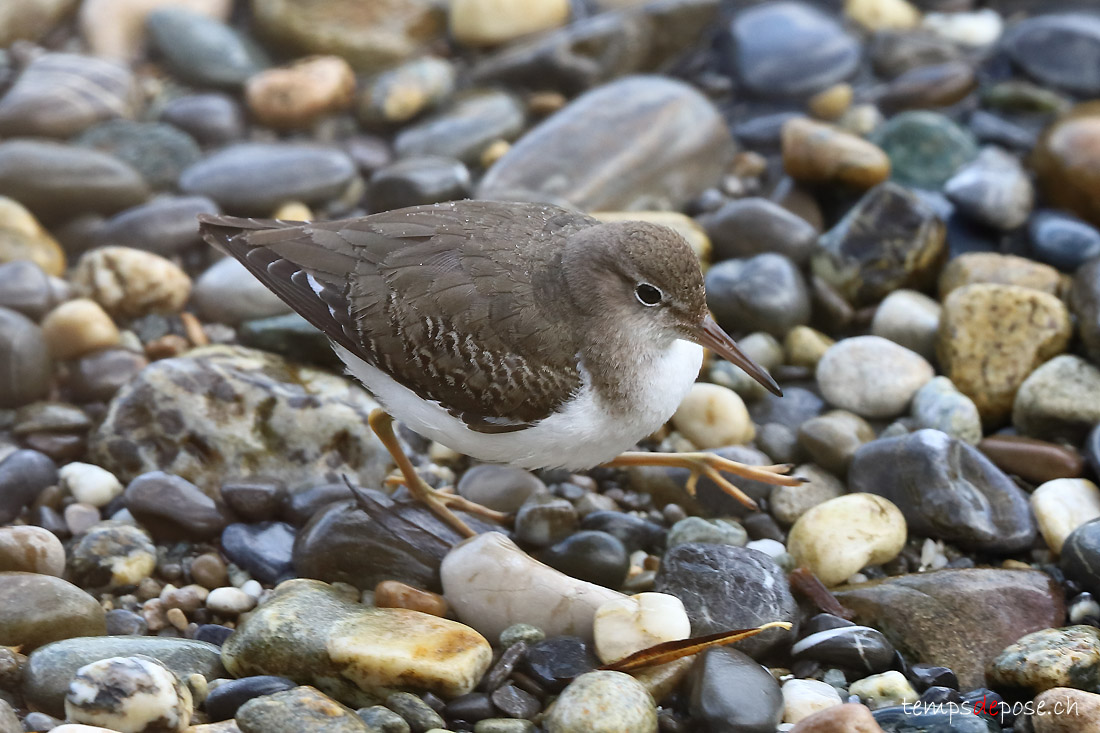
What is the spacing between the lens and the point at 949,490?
487cm

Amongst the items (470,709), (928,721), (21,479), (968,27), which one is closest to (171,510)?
(21,479)

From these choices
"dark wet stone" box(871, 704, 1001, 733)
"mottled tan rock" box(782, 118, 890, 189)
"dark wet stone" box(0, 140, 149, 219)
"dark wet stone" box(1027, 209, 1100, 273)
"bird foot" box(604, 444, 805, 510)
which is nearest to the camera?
"dark wet stone" box(871, 704, 1001, 733)

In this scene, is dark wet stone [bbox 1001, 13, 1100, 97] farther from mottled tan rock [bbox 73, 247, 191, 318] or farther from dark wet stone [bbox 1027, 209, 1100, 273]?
→ mottled tan rock [bbox 73, 247, 191, 318]

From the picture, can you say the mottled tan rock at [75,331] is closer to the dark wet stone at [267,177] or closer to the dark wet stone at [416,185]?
the dark wet stone at [267,177]

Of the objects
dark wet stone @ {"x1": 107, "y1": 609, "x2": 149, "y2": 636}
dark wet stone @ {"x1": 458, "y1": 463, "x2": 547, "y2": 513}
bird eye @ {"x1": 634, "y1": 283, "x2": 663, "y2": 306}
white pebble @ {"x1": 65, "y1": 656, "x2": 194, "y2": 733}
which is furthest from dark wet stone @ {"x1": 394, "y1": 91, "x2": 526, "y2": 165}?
white pebble @ {"x1": 65, "y1": 656, "x2": 194, "y2": 733}

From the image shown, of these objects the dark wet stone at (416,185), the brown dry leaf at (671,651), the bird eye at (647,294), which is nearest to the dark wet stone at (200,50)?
the dark wet stone at (416,185)

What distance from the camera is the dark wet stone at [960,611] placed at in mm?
4324

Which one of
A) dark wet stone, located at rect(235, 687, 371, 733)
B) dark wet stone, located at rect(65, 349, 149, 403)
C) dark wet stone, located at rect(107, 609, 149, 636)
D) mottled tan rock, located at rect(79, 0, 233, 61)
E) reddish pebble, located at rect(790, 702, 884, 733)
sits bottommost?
dark wet stone, located at rect(107, 609, 149, 636)

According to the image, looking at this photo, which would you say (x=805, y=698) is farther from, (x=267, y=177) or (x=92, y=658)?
(x=267, y=177)

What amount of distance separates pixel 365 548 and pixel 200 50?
5.12m

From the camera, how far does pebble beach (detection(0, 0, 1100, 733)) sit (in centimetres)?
408

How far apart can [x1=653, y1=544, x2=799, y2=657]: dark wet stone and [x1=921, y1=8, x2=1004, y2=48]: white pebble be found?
5.84m

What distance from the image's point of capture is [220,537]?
502 cm

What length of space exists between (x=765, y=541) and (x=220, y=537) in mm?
2596
